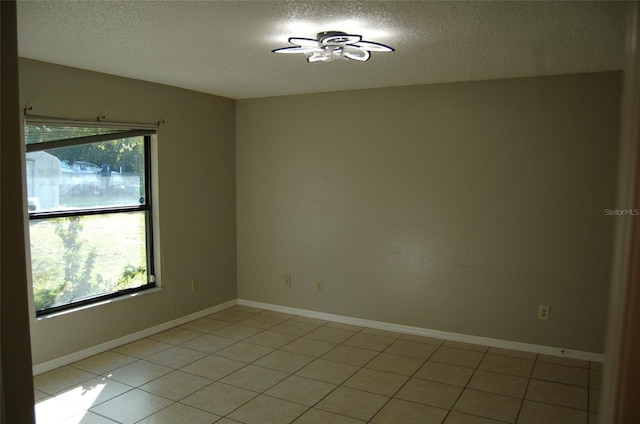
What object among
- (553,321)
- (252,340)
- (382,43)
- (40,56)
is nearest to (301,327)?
(252,340)

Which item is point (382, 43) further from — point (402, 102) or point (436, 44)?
point (402, 102)

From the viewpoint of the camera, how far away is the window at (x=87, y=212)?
3.44m

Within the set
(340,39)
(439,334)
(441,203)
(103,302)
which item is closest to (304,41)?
(340,39)

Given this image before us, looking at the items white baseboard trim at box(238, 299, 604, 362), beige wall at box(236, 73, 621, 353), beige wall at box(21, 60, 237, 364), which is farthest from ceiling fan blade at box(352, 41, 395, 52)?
white baseboard trim at box(238, 299, 604, 362)

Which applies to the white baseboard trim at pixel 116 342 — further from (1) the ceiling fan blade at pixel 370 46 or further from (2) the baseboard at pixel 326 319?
(1) the ceiling fan blade at pixel 370 46

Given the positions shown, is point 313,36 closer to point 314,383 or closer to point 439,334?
point 314,383

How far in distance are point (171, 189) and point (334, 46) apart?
7.89ft

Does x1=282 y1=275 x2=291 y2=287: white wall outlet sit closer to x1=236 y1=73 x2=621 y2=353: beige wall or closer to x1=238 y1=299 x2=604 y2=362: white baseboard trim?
x1=236 y1=73 x2=621 y2=353: beige wall

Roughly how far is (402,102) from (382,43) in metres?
1.49

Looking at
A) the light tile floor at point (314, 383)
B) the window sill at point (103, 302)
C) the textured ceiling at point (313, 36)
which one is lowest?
the light tile floor at point (314, 383)

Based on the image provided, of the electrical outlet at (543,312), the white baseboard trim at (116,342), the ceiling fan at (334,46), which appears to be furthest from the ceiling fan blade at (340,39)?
the white baseboard trim at (116,342)

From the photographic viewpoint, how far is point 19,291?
5.39ft

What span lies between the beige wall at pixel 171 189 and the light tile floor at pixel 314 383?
280 mm

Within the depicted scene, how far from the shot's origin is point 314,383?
3.34 metres
